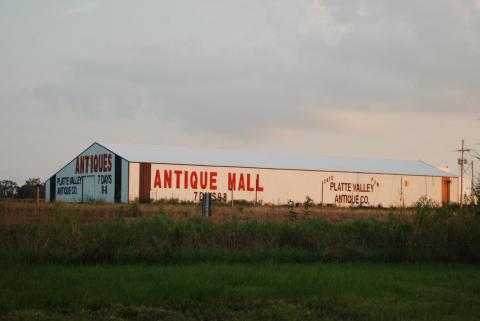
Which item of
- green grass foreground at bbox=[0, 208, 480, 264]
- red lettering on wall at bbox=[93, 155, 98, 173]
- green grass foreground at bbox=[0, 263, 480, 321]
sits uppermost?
red lettering on wall at bbox=[93, 155, 98, 173]

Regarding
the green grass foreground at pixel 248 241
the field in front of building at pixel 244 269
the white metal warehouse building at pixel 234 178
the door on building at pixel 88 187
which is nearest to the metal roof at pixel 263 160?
the white metal warehouse building at pixel 234 178

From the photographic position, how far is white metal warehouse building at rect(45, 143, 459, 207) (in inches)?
2173

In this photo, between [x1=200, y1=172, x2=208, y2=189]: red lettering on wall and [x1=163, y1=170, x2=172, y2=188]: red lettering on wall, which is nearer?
[x1=163, y1=170, x2=172, y2=188]: red lettering on wall

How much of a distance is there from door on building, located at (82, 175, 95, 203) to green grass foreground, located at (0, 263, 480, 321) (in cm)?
4518

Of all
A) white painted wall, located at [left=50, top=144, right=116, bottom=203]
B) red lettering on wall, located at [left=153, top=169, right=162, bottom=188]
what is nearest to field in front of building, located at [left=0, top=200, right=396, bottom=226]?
red lettering on wall, located at [left=153, top=169, right=162, bottom=188]

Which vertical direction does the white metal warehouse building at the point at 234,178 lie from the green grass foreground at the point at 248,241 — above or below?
above

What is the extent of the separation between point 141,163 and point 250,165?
34.0 feet

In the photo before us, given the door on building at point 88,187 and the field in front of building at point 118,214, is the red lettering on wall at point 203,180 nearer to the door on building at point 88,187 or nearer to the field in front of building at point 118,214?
the door on building at point 88,187

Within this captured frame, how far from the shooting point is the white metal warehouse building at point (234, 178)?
55.2 meters

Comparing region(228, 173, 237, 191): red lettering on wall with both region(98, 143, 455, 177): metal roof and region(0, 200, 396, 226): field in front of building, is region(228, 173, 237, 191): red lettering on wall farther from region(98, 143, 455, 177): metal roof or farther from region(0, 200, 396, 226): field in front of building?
region(0, 200, 396, 226): field in front of building

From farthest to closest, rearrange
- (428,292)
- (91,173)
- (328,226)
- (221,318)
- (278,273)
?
(91,173) < (328,226) < (278,273) < (428,292) < (221,318)

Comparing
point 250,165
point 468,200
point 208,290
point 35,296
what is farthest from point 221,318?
point 250,165

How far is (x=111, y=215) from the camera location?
32031 millimetres

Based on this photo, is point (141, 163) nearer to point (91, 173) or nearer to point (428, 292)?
point (91, 173)
